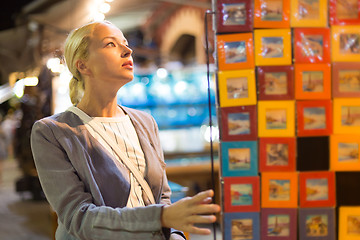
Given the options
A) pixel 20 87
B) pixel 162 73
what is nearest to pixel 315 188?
pixel 162 73

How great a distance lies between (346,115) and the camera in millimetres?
1834

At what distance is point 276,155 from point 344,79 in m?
0.44

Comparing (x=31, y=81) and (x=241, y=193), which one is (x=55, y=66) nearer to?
(x=31, y=81)

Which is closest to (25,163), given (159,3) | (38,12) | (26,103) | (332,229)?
(26,103)

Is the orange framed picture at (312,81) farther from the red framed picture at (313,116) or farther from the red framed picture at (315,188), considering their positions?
the red framed picture at (315,188)

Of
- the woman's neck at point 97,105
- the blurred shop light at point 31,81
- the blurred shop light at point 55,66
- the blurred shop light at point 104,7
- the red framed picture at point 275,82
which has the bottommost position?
the woman's neck at point 97,105

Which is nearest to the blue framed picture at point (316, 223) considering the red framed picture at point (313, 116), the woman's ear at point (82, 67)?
the red framed picture at point (313, 116)

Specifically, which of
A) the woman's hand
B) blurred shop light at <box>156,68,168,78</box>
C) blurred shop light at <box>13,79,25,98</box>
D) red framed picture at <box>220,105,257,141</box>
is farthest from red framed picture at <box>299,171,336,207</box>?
blurred shop light at <box>13,79,25,98</box>

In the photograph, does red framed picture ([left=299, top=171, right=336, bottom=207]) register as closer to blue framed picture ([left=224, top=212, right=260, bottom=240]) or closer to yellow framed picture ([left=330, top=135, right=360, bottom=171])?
yellow framed picture ([left=330, top=135, right=360, bottom=171])

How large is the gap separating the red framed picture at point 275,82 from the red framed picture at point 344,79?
19 centimetres

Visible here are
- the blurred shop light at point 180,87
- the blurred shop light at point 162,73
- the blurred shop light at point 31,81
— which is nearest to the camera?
the blurred shop light at point 162,73

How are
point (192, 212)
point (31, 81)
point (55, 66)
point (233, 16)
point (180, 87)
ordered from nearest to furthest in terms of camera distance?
point (192, 212), point (233, 16), point (55, 66), point (180, 87), point (31, 81)

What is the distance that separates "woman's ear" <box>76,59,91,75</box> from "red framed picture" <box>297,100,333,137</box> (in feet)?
2.96

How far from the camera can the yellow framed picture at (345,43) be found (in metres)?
1.82
